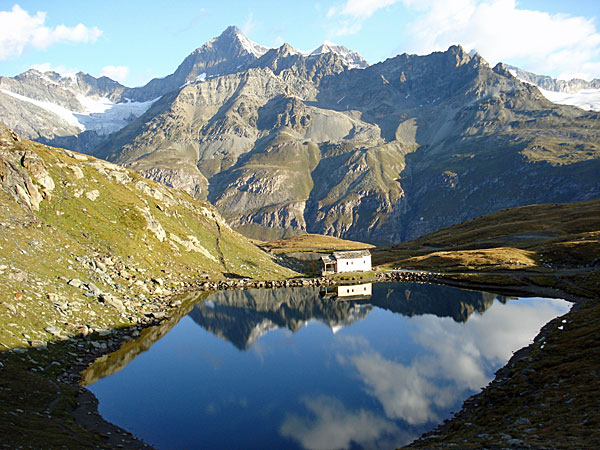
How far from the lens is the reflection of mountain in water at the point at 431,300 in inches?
3457

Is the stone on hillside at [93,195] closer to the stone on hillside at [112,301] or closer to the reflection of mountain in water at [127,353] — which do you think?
the stone on hillside at [112,301]

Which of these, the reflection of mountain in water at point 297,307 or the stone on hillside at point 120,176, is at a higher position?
the stone on hillside at point 120,176

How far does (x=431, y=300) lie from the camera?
3831 inches

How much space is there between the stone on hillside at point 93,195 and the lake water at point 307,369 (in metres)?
35.0

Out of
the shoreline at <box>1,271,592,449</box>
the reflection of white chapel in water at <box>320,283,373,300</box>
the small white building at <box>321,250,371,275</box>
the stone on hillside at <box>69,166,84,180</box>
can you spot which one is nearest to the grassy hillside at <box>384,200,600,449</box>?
the shoreline at <box>1,271,592,449</box>

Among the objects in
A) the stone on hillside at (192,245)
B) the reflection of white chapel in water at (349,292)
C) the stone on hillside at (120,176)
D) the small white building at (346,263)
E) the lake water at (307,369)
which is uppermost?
the stone on hillside at (120,176)

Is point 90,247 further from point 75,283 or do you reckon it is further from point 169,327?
point 169,327

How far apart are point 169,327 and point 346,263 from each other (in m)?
62.2

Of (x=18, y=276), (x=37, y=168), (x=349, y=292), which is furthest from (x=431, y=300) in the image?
(x=37, y=168)

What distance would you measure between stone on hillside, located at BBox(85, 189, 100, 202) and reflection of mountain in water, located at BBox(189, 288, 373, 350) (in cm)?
3555

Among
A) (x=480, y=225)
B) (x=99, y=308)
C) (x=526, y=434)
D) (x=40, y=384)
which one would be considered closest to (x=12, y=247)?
(x=99, y=308)

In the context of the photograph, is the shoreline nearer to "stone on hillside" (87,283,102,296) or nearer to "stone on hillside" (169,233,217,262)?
"stone on hillside" (87,283,102,296)

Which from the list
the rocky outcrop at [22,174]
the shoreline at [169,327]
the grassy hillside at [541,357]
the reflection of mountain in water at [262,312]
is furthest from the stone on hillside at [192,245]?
the grassy hillside at [541,357]

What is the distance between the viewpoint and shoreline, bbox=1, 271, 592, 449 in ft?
121
